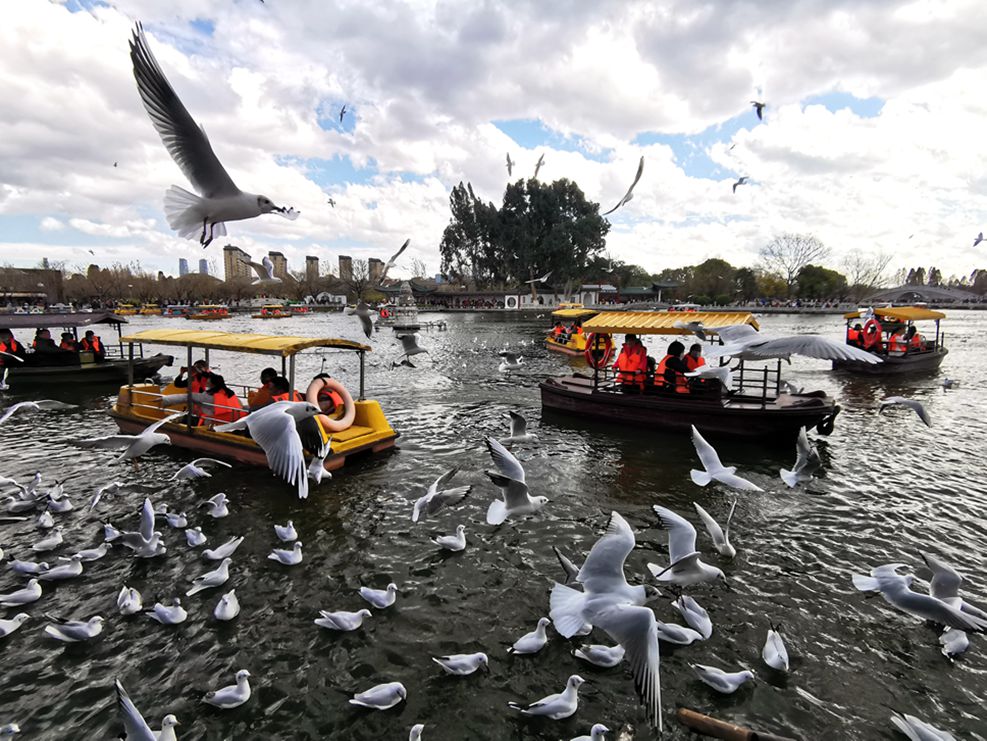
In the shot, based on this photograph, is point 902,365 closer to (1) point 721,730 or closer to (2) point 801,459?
(2) point 801,459

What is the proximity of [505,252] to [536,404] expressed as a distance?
61.5 meters

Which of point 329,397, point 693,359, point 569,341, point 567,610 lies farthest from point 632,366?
point 569,341

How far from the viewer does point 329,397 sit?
10234 millimetres

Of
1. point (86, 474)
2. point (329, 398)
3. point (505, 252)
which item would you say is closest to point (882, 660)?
point (329, 398)

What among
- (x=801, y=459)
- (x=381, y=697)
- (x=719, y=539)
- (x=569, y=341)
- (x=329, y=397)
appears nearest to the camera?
(x=381, y=697)

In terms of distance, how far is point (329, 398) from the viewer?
10242 mm

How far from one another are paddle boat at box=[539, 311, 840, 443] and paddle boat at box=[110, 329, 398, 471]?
5.64m

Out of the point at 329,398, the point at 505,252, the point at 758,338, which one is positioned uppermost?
the point at 505,252

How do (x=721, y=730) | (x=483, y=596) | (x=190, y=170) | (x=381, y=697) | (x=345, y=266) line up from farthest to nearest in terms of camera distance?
(x=345, y=266), (x=483, y=596), (x=190, y=170), (x=381, y=697), (x=721, y=730)

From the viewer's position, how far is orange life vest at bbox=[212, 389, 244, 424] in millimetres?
9711

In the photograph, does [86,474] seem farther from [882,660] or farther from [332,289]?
[332,289]

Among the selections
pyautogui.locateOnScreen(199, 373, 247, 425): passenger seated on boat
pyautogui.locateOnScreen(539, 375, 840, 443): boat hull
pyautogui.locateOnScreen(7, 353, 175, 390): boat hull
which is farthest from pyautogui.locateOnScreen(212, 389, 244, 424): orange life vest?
pyautogui.locateOnScreen(7, 353, 175, 390): boat hull

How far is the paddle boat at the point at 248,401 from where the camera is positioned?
30.3ft

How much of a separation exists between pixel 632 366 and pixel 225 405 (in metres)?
9.83
